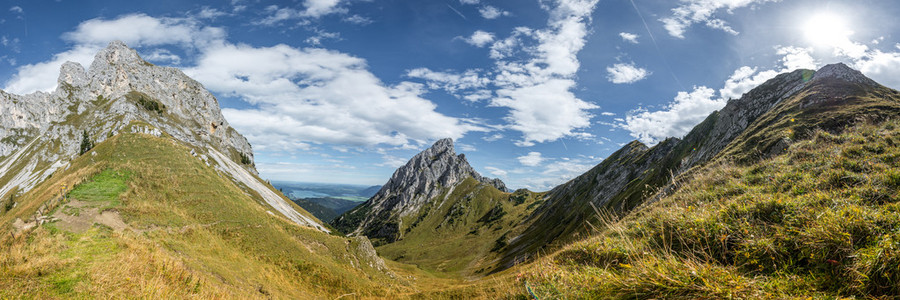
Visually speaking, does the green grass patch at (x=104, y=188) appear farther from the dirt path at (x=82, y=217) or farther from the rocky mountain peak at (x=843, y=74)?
the rocky mountain peak at (x=843, y=74)

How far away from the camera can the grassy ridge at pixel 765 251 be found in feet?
14.4

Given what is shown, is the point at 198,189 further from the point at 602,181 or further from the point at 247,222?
the point at 602,181

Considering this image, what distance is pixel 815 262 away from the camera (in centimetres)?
535

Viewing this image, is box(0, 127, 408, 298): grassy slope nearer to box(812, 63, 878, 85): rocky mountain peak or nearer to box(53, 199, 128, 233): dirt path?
box(53, 199, 128, 233): dirt path

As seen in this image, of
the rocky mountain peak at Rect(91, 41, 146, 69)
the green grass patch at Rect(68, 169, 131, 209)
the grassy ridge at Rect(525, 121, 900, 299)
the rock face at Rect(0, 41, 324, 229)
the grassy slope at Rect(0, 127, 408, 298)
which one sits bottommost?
the grassy slope at Rect(0, 127, 408, 298)

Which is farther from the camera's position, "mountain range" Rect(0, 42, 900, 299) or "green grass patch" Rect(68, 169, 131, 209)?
"green grass patch" Rect(68, 169, 131, 209)

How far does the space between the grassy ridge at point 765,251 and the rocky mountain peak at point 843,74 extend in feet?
217

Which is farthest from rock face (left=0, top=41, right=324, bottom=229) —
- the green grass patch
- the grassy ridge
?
the grassy ridge

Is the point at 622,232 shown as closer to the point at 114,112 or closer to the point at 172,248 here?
the point at 172,248

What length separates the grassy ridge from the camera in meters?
4.40

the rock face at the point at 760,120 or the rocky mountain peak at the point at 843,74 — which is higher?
the rocky mountain peak at the point at 843,74

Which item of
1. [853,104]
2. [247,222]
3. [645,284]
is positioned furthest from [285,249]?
[853,104]

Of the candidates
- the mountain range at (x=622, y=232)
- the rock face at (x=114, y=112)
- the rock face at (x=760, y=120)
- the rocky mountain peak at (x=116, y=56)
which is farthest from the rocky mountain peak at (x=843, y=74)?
the rocky mountain peak at (x=116, y=56)

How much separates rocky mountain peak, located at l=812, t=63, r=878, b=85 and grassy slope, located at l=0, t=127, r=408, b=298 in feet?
270
